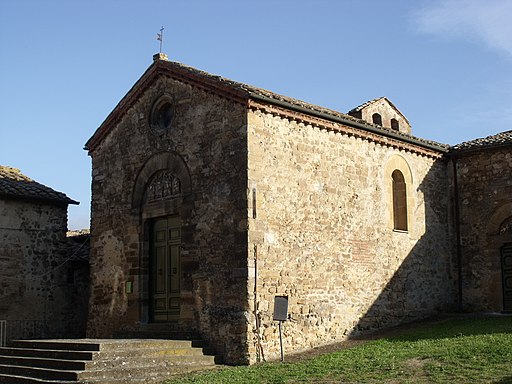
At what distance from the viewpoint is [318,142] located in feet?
54.4

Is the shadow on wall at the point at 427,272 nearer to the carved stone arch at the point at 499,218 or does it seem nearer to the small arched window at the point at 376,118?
the carved stone arch at the point at 499,218

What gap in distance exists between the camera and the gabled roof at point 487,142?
19.3 metres

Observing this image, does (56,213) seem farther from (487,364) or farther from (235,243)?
(487,364)

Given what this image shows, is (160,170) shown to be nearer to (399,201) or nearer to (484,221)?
(399,201)

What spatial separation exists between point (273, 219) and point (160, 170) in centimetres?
373

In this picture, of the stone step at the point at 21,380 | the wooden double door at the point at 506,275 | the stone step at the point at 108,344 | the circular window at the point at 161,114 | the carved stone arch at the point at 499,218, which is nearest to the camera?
the stone step at the point at 21,380

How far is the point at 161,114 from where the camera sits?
17875 mm

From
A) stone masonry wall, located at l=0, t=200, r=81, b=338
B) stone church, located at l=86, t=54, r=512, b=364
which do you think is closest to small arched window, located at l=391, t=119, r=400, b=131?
stone church, located at l=86, t=54, r=512, b=364

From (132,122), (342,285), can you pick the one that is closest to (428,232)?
(342,285)

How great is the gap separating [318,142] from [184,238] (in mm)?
4042

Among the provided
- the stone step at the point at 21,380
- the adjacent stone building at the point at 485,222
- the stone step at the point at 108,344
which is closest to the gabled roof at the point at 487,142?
the adjacent stone building at the point at 485,222

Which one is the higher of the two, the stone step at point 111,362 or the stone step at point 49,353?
the stone step at point 49,353

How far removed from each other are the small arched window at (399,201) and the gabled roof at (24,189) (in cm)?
1018

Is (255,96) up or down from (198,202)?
up
